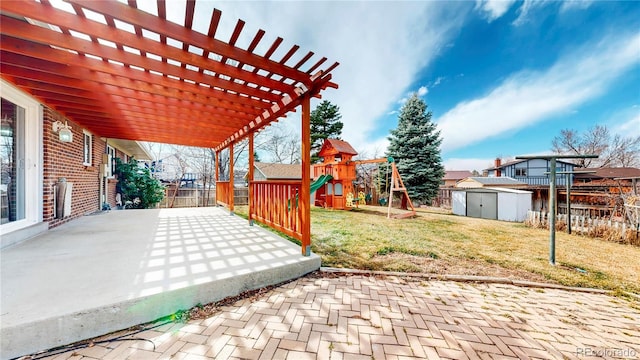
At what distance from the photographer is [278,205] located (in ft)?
13.9

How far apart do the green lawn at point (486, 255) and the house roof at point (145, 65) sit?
9.29ft

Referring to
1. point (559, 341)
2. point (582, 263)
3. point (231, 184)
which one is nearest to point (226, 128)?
point (231, 184)

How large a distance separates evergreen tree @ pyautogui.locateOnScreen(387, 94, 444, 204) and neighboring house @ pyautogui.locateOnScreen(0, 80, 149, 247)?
45.0 ft

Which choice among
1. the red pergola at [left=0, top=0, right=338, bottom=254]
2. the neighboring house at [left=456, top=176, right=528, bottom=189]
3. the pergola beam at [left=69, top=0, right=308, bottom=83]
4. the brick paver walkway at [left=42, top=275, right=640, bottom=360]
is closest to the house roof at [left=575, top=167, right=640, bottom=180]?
the neighboring house at [left=456, top=176, right=528, bottom=189]

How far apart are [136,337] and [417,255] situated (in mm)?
3893

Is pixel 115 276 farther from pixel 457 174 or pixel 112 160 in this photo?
pixel 457 174

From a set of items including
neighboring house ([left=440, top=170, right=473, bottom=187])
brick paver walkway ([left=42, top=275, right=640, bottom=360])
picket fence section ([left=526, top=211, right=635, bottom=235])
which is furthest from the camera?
neighboring house ([left=440, top=170, right=473, bottom=187])

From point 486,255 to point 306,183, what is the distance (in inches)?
143

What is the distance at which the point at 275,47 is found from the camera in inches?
96.5

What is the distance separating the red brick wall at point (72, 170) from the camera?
407cm

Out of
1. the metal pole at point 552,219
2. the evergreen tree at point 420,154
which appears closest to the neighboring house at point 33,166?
the metal pole at point 552,219

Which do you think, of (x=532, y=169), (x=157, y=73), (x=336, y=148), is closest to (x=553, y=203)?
(x=157, y=73)

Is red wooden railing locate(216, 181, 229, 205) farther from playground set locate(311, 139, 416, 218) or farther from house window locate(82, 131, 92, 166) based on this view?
playground set locate(311, 139, 416, 218)

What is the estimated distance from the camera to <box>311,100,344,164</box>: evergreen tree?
668 inches
